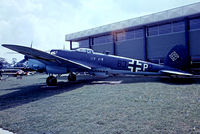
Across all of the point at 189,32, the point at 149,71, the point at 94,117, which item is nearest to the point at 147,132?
the point at 94,117

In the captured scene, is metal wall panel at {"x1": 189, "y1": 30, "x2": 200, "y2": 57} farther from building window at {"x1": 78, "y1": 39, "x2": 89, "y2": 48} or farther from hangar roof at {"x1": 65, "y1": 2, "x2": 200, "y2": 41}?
building window at {"x1": 78, "y1": 39, "x2": 89, "y2": 48}

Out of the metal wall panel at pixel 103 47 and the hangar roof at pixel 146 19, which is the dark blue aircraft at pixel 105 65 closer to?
the hangar roof at pixel 146 19

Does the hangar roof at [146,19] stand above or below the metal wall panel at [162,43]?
above

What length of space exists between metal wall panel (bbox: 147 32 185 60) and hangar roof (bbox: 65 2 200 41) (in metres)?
2.41

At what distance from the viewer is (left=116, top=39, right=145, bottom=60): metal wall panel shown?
2183 centimetres

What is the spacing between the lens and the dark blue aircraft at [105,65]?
404 inches

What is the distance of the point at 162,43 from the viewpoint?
1975 centimetres

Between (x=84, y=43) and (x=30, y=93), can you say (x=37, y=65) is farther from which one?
(x=84, y=43)

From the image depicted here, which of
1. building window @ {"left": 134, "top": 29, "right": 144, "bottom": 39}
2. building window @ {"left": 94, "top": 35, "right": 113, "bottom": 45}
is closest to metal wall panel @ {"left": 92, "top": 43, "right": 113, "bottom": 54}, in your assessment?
building window @ {"left": 94, "top": 35, "right": 113, "bottom": 45}

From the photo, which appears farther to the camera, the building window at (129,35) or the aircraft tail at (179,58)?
the building window at (129,35)

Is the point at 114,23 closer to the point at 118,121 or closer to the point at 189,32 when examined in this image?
the point at 189,32

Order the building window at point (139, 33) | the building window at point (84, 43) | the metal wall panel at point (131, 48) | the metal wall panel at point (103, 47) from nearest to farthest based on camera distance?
1. the metal wall panel at point (131, 48)
2. the building window at point (139, 33)
3. the metal wall panel at point (103, 47)
4. the building window at point (84, 43)

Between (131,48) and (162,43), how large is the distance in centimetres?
480

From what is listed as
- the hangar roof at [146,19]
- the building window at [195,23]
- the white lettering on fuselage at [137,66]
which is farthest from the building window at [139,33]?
the white lettering on fuselage at [137,66]
